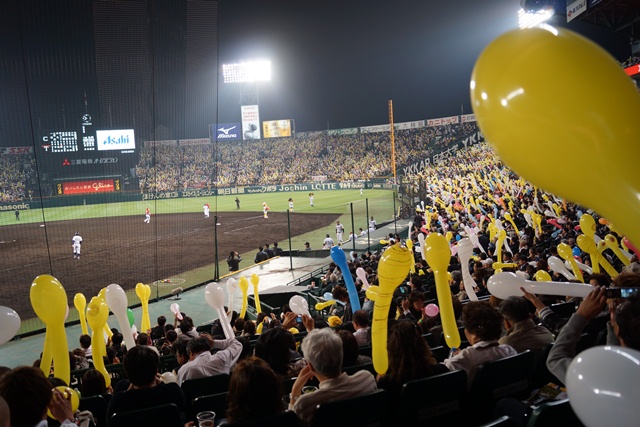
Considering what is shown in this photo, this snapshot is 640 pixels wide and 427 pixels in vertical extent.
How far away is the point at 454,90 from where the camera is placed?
188 ft

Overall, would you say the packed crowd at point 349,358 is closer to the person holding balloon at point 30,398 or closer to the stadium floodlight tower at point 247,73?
the person holding balloon at point 30,398

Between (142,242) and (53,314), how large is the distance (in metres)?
19.5

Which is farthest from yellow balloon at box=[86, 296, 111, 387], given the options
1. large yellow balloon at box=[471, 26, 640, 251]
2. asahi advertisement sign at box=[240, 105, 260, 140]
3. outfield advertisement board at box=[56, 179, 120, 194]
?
asahi advertisement sign at box=[240, 105, 260, 140]

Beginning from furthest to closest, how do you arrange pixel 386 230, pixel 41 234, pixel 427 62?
1. pixel 427 62
2. pixel 41 234
3. pixel 386 230

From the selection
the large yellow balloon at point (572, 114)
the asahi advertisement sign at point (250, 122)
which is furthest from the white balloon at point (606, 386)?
the asahi advertisement sign at point (250, 122)

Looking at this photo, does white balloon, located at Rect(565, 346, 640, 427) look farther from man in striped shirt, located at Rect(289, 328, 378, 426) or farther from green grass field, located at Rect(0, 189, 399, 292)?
green grass field, located at Rect(0, 189, 399, 292)

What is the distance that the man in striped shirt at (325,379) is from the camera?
256 centimetres

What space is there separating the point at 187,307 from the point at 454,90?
5173cm

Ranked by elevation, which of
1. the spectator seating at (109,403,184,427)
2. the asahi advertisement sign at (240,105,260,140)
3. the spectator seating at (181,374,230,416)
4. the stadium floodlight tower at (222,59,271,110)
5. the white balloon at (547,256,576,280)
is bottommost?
the spectator seating at (181,374,230,416)

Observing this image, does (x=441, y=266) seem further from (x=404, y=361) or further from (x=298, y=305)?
(x=298, y=305)

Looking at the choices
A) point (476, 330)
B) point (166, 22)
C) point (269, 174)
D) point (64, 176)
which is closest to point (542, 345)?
point (476, 330)

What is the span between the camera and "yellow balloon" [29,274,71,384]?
3098 mm

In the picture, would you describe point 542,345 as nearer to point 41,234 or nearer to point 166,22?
point 166,22

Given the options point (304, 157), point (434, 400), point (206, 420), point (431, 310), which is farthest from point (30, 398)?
point (304, 157)
